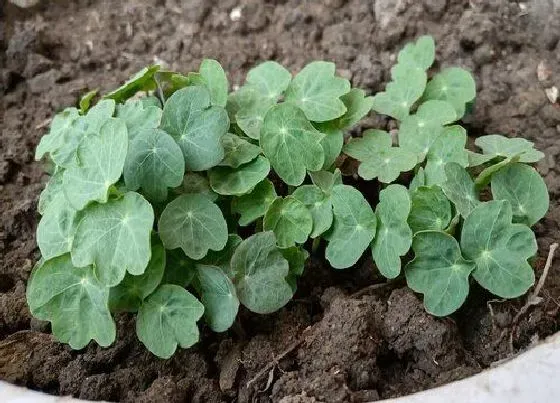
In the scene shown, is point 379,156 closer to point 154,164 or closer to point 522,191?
point 522,191

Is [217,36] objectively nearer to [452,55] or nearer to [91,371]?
[452,55]

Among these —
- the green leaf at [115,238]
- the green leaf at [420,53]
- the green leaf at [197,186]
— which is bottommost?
the green leaf at [420,53]

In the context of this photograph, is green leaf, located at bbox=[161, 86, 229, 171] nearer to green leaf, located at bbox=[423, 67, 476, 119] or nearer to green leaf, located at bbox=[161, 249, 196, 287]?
green leaf, located at bbox=[161, 249, 196, 287]

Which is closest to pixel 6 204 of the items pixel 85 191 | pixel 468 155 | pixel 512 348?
pixel 85 191

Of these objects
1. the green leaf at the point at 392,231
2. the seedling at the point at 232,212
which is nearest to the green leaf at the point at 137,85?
the seedling at the point at 232,212

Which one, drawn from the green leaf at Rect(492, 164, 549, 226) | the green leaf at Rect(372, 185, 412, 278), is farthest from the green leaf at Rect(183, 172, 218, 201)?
the green leaf at Rect(492, 164, 549, 226)

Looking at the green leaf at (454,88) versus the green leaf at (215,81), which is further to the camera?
the green leaf at (454,88)

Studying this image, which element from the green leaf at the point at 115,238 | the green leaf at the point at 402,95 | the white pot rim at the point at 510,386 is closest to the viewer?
the white pot rim at the point at 510,386

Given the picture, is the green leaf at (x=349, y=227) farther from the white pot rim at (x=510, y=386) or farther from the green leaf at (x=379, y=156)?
the white pot rim at (x=510, y=386)
